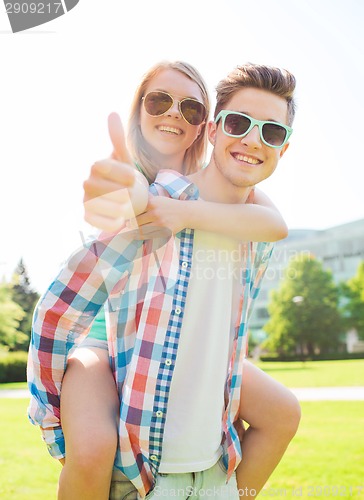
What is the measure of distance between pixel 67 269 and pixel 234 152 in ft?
2.99

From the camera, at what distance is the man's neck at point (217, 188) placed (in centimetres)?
255

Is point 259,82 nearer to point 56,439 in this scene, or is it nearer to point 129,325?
point 129,325

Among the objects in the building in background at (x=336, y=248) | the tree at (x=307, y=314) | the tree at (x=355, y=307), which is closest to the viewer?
the tree at (x=307, y=314)

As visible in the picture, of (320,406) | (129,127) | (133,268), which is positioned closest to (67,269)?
(133,268)

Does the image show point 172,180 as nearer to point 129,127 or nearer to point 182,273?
point 182,273

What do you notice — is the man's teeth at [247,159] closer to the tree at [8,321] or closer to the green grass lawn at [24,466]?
the green grass lawn at [24,466]

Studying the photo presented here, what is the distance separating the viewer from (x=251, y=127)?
240 centimetres

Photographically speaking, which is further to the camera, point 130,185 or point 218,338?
point 218,338

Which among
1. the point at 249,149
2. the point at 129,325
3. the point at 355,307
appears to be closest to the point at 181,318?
the point at 129,325

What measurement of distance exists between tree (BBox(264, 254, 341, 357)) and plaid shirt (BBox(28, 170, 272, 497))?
38.0m

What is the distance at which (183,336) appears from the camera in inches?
94.0

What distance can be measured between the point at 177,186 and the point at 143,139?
2.78 feet

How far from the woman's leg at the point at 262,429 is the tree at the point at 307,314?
3760 cm

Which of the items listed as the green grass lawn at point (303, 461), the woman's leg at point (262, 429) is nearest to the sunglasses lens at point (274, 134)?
the woman's leg at point (262, 429)
